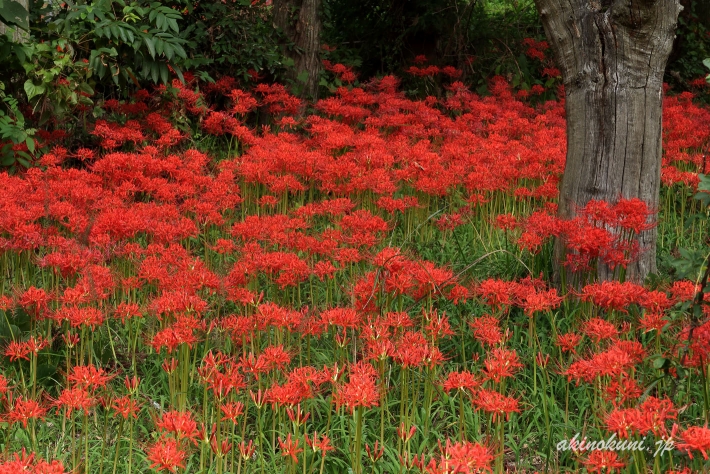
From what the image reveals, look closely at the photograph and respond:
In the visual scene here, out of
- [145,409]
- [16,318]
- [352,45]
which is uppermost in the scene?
[352,45]

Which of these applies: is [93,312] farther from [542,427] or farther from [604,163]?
[604,163]

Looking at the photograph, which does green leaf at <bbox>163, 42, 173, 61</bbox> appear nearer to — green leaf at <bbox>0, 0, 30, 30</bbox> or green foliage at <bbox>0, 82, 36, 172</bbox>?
green leaf at <bbox>0, 0, 30, 30</bbox>

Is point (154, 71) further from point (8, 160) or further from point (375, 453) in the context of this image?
point (375, 453)

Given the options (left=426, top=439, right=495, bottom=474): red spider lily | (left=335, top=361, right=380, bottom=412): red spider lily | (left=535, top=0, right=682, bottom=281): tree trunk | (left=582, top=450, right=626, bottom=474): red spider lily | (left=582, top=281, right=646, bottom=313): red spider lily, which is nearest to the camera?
(left=426, top=439, right=495, bottom=474): red spider lily

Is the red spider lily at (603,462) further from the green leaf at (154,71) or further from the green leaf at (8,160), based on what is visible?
the green leaf at (154,71)

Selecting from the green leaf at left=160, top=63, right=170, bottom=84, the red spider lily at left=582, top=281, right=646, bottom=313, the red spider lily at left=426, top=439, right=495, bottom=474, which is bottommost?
the red spider lily at left=426, top=439, right=495, bottom=474

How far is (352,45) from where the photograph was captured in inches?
437

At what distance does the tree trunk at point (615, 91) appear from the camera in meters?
4.39

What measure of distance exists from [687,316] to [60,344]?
291 cm

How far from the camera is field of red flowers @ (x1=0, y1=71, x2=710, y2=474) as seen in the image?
2635 mm

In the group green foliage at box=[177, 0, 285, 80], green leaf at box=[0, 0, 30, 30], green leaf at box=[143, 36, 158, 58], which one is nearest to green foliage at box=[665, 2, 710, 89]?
green foliage at box=[177, 0, 285, 80]

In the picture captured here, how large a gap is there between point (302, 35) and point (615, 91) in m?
4.81

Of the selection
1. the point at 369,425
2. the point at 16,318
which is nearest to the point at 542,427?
the point at 369,425

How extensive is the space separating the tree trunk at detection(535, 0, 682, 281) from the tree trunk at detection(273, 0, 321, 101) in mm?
4332
